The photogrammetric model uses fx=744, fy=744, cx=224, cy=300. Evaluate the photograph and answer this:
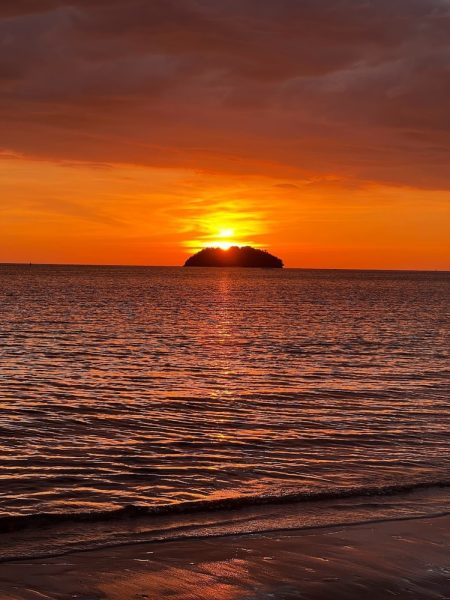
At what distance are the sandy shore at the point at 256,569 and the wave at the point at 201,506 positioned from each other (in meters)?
1.77

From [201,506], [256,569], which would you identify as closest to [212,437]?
[201,506]

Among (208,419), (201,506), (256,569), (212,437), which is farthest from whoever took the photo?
(208,419)

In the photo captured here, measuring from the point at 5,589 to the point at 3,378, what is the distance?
2127 cm

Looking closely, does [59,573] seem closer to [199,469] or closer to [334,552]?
[334,552]

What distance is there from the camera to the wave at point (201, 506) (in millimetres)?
12133

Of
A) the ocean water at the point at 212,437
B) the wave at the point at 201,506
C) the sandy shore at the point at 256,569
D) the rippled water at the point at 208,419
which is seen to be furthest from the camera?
the rippled water at the point at 208,419

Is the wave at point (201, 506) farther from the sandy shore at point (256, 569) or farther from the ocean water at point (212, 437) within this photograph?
the sandy shore at point (256, 569)

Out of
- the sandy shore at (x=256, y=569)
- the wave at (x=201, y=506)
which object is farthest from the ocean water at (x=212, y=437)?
the sandy shore at (x=256, y=569)

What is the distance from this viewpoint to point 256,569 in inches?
388

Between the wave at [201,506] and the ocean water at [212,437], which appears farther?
the ocean water at [212,437]

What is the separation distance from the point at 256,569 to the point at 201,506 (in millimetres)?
3463

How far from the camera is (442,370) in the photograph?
1406 inches

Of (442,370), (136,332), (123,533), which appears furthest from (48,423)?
(136,332)

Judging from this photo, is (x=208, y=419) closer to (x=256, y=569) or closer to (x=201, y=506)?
(x=201, y=506)
